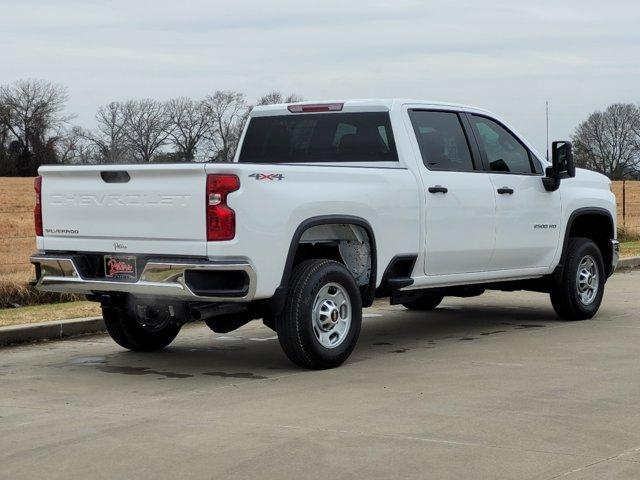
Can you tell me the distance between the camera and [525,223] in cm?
1031

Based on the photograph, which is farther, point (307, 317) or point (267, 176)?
point (307, 317)

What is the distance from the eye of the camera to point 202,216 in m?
7.73

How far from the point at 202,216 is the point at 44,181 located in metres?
1.62

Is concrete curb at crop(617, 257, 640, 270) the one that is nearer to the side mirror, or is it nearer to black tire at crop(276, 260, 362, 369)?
the side mirror

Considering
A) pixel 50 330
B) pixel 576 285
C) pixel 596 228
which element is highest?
pixel 596 228

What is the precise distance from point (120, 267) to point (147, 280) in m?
0.33

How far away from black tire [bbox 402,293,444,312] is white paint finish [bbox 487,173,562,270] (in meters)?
1.82

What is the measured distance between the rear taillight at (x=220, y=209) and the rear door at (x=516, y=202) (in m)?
3.10

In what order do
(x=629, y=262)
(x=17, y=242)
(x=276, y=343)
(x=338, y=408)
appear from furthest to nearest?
1. (x=629, y=262)
2. (x=17, y=242)
3. (x=276, y=343)
4. (x=338, y=408)

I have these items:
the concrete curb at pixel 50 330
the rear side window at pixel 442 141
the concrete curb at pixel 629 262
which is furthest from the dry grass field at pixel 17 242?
the concrete curb at pixel 629 262

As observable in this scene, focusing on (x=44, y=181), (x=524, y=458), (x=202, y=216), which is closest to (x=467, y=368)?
(x=202, y=216)

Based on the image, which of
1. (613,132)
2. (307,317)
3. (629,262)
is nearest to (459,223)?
(307,317)

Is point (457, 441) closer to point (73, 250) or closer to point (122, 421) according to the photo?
point (122, 421)

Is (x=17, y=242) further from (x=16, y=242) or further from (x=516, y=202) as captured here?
(x=516, y=202)
